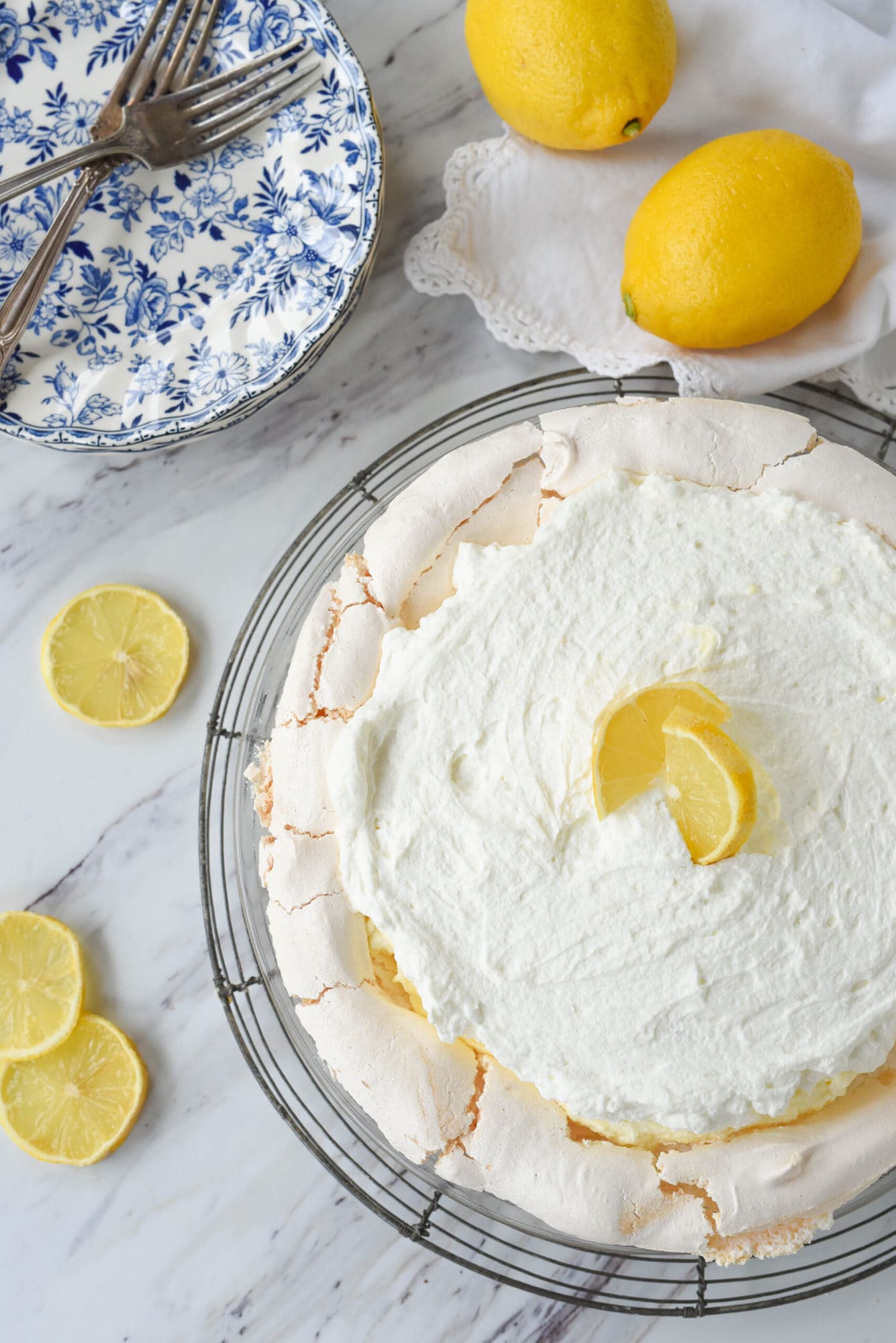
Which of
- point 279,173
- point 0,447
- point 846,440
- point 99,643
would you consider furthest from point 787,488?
point 0,447

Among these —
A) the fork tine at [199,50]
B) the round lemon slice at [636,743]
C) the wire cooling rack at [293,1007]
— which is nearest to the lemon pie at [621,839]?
the round lemon slice at [636,743]

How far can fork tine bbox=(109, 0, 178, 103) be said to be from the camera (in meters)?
2.05

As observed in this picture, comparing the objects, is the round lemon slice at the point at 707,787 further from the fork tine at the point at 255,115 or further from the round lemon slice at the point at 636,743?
the fork tine at the point at 255,115

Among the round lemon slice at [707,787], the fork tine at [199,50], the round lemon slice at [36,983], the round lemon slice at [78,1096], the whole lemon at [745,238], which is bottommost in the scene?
the round lemon slice at [78,1096]

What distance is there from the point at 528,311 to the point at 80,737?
120 centimetres

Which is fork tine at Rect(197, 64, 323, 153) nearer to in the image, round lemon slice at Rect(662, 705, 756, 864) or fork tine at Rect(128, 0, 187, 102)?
fork tine at Rect(128, 0, 187, 102)

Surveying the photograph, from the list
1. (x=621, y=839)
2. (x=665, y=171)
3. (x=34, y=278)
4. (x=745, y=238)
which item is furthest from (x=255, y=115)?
(x=621, y=839)

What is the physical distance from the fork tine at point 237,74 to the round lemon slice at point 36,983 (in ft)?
5.16

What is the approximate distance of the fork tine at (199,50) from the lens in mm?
2051

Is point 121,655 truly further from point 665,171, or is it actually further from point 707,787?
point 665,171

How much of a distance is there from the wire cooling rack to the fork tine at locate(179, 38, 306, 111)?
728 mm

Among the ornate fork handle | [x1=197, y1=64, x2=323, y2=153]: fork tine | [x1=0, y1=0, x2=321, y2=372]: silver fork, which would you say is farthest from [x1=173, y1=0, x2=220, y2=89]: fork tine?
the ornate fork handle

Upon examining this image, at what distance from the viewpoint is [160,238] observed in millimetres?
2123

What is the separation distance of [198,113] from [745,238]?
41.4 inches
